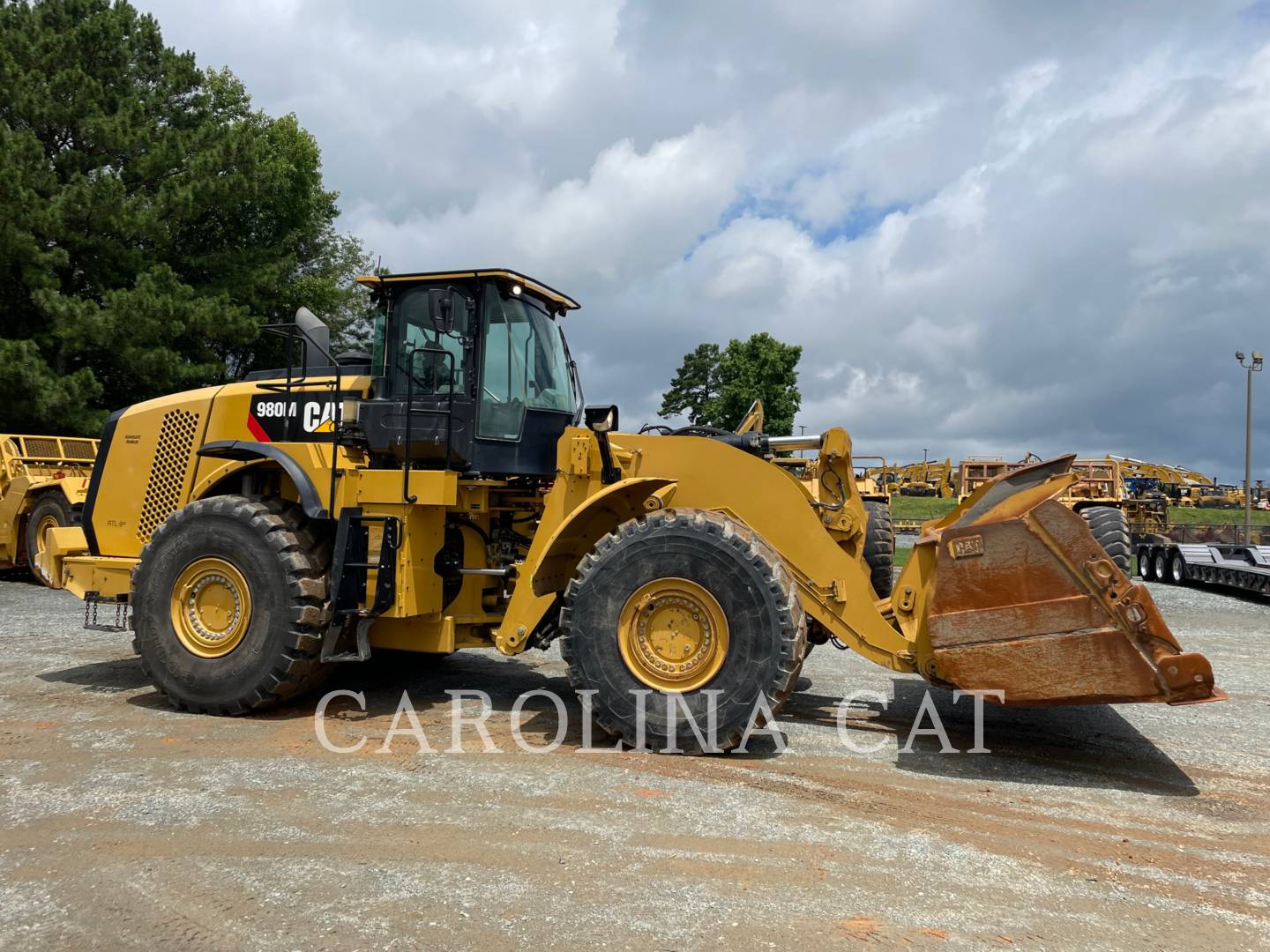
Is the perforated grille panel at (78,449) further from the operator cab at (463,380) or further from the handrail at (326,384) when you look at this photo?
the operator cab at (463,380)

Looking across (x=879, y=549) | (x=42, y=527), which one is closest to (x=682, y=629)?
(x=879, y=549)

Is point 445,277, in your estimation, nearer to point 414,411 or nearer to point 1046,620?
point 414,411

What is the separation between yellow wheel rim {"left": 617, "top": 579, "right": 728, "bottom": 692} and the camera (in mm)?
5133

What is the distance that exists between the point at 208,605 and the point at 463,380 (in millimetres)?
2390

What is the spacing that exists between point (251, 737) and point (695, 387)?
58502 millimetres

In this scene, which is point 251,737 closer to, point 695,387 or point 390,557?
point 390,557

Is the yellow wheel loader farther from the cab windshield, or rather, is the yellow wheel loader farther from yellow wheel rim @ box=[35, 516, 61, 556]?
yellow wheel rim @ box=[35, 516, 61, 556]

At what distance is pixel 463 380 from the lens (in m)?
6.18

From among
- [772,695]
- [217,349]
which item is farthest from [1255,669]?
[217,349]

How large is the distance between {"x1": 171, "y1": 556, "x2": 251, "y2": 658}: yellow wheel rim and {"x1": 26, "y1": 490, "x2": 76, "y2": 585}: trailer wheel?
999 cm

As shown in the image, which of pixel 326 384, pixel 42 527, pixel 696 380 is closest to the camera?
pixel 326 384

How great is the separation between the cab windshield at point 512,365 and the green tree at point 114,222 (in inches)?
631

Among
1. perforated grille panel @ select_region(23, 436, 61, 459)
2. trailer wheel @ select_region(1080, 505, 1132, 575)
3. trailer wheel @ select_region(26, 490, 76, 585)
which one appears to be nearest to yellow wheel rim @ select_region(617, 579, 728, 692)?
trailer wheel @ select_region(1080, 505, 1132, 575)

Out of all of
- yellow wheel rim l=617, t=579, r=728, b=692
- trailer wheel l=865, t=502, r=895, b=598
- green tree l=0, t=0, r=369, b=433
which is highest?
green tree l=0, t=0, r=369, b=433
